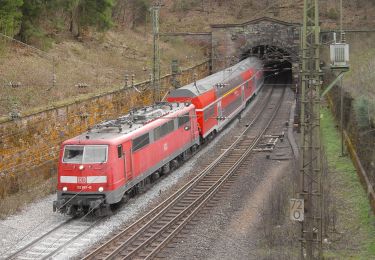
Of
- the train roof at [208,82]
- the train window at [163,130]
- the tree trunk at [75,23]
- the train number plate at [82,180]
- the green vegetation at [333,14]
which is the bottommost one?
the train number plate at [82,180]

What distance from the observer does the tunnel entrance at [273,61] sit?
5378 centimetres

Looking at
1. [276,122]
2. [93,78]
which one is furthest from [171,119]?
[276,122]

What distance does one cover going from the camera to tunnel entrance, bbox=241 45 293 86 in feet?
176

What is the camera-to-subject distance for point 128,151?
1970 centimetres

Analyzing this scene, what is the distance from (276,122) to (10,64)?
17127mm

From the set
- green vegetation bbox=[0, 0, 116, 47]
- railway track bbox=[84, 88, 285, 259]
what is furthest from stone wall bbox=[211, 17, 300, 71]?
railway track bbox=[84, 88, 285, 259]

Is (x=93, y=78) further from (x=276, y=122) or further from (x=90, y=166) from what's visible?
(x=90, y=166)

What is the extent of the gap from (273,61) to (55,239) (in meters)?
48.0

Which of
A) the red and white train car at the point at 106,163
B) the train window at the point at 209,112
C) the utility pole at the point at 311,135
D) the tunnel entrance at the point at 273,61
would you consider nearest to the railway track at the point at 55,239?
the red and white train car at the point at 106,163

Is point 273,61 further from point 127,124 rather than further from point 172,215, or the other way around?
point 172,215

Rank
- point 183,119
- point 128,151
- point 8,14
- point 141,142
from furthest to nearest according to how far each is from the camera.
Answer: point 8,14
point 183,119
point 141,142
point 128,151

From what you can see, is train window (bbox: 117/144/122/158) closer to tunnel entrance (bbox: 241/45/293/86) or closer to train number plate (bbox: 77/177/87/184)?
train number plate (bbox: 77/177/87/184)

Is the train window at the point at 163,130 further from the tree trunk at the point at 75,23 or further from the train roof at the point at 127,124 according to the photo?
the tree trunk at the point at 75,23

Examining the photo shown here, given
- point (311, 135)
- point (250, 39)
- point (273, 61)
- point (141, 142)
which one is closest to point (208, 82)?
point (141, 142)
